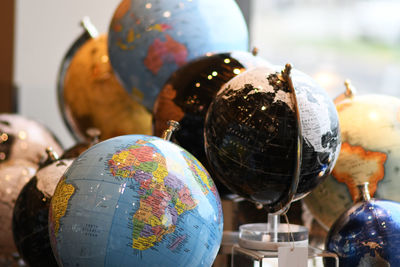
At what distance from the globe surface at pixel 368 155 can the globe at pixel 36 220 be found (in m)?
0.67

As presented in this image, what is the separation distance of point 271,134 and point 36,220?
0.59 meters

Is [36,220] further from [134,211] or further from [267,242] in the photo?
[267,242]

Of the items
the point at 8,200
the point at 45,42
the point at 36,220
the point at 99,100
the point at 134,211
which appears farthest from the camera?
the point at 45,42

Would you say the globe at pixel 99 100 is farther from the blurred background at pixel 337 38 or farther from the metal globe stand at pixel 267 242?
the blurred background at pixel 337 38

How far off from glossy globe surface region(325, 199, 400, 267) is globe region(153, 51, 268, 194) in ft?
1.03

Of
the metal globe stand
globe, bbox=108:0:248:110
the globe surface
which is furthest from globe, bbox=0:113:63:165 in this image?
the globe surface

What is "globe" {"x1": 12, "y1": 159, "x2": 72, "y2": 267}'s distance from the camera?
1.42 metres

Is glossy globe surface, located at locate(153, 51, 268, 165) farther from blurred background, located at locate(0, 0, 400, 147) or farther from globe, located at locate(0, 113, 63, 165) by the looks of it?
blurred background, located at locate(0, 0, 400, 147)

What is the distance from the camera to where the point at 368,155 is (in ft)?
4.93

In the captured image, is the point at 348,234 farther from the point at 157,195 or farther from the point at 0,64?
the point at 0,64

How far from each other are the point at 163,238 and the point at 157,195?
79mm

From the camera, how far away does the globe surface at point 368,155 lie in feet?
4.91

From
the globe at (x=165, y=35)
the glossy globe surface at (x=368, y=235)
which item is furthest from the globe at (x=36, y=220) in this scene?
the glossy globe surface at (x=368, y=235)

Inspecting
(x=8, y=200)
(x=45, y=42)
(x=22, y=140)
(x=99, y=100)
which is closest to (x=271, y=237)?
(x=8, y=200)
